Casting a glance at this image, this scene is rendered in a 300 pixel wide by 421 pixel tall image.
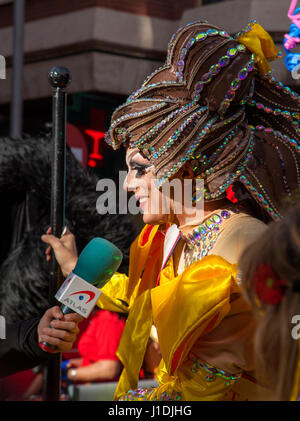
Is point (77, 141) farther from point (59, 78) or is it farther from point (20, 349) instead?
point (59, 78)

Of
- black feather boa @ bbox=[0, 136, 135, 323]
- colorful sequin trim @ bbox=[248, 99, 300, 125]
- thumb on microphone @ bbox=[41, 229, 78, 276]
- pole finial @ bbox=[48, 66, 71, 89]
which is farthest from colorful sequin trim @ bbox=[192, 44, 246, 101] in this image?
black feather boa @ bbox=[0, 136, 135, 323]

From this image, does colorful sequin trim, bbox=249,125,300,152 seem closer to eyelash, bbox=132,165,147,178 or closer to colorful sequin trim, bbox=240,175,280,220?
colorful sequin trim, bbox=240,175,280,220

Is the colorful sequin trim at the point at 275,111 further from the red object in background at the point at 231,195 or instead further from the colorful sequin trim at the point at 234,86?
the red object in background at the point at 231,195

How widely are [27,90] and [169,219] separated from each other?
5.90 metres

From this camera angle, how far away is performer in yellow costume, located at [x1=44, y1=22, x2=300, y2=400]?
1.72 meters

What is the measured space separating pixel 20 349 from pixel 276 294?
1.48 m

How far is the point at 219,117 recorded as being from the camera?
6.30 feet

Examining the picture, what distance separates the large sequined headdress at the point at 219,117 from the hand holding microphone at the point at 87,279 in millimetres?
266

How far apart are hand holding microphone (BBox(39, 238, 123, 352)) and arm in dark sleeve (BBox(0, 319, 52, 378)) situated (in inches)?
14.0

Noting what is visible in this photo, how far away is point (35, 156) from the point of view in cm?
320

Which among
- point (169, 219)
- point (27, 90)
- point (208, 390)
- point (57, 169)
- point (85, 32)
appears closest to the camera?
point (208, 390)

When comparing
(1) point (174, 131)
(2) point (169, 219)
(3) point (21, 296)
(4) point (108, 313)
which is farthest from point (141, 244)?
(4) point (108, 313)

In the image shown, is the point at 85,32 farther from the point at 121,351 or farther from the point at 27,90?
the point at 121,351

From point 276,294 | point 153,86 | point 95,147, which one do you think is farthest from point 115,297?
point 95,147
